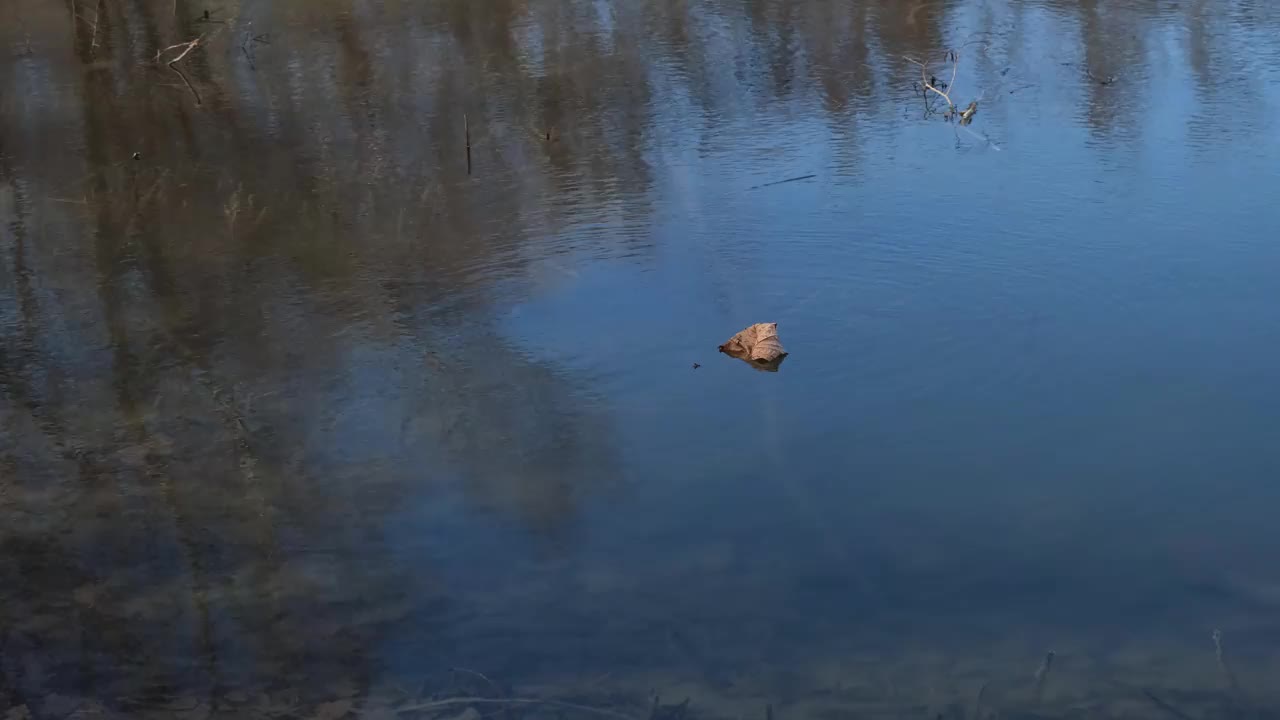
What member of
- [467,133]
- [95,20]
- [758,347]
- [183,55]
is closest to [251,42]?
[183,55]

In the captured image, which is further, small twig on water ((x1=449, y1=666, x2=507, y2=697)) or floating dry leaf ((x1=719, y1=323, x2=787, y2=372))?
floating dry leaf ((x1=719, y1=323, x2=787, y2=372))

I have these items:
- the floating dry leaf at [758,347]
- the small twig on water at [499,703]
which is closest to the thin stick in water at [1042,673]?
the small twig on water at [499,703]

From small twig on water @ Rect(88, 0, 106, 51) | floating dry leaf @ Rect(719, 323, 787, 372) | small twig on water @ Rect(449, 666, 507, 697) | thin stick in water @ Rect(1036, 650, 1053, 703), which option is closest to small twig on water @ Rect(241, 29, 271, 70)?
small twig on water @ Rect(88, 0, 106, 51)

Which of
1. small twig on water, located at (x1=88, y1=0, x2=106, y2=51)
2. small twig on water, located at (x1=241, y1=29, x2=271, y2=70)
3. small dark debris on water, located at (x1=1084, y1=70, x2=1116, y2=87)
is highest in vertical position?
small twig on water, located at (x1=88, y1=0, x2=106, y2=51)

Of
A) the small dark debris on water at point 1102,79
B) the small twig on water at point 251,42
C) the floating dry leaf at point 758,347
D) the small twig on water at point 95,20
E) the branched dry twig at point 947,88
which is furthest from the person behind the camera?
the small twig on water at point 95,20

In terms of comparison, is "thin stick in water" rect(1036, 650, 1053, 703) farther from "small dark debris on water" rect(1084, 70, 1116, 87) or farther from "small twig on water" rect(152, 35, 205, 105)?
"small twig on water" rect(152, 35, 205, 105)

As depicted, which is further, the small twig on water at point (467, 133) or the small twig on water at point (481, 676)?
the small twig on water at point (467, 133)

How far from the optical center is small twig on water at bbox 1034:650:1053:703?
109 inches

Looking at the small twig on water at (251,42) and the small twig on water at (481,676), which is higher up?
the small twig on water at (251,42)

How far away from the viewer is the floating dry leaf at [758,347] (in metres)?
4.06

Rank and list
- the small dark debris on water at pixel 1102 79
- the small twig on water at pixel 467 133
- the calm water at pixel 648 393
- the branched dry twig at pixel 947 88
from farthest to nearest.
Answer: the small dark debris on water at pixel 1102 79 → the branched dry twig at pixel 947 88 → the small twig on water at pixel 467 133 → the calm water at pixel 648 393

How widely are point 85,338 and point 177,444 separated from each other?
84 centimetres

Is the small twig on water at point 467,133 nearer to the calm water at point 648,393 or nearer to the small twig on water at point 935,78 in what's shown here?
the calm water at point 648,393

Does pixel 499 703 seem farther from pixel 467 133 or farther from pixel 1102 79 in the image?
pixel 1102 79
